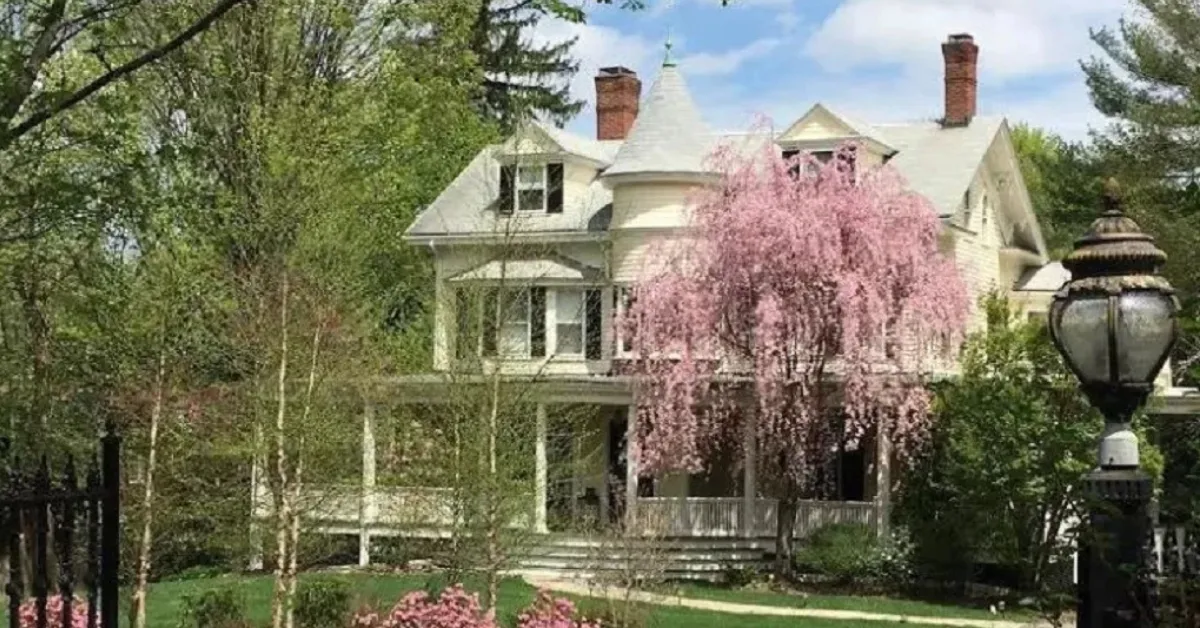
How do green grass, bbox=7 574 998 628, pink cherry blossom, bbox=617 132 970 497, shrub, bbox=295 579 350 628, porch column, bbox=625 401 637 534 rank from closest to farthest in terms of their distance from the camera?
shrub, bbox=295 579 350 628 → green grass, bbox=7 574 998 628 → pink cherry blossom, bbox=617 132 970 497 → porch column, bbox=625 401 637 534

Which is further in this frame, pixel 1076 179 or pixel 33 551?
pixel 1076 179

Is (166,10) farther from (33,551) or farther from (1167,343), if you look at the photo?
(1167,343)

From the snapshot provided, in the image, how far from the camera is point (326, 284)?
15578mm

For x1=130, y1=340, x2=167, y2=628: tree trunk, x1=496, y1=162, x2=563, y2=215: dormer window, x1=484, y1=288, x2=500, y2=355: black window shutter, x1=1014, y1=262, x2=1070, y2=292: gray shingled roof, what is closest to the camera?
x1=130, y1=340, x2=167, y2=628: tree trunk

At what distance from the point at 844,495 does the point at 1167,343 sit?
25018mm

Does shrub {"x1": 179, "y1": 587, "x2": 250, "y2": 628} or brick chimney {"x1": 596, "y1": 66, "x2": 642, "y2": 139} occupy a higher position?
brick chimney {"x1": 596, "y1": 66, "x2": 642, "y2": 139}

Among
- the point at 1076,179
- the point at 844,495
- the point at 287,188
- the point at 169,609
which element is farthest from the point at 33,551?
the point at 1076,179

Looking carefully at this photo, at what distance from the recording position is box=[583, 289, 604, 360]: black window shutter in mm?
30219

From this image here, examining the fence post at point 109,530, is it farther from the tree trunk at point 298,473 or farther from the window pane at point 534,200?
the window pane at point 534,200

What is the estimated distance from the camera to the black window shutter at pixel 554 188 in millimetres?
31516

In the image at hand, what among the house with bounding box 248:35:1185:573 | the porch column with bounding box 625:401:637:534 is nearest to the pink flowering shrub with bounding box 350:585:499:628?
the house with bounding box 248:35:1185:573

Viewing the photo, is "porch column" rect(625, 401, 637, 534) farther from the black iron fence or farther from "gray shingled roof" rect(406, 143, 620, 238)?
the black iron fence

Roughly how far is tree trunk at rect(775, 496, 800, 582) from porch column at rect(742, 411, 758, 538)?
981mm

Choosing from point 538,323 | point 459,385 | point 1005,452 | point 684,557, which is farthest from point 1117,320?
point 538,323
